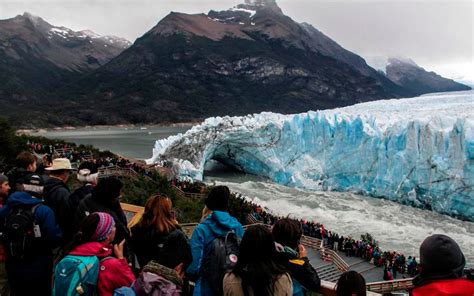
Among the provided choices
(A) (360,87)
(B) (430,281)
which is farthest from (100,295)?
(A) (360,87)

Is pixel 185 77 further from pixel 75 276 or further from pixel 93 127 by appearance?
pixel 75 276

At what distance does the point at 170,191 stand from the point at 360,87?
12100cm

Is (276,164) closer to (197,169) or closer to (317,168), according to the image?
(317,168)

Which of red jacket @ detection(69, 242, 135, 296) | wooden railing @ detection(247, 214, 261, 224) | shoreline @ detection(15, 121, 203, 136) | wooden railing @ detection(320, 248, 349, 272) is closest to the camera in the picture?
red jacket @ detection(69, 242, 135, 296)

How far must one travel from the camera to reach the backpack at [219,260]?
2.76 m

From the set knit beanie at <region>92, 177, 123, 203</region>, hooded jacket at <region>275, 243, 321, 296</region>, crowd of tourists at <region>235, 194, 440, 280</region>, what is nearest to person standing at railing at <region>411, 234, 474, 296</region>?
hooded jacket at <region>275, 243, 321, 296</region>

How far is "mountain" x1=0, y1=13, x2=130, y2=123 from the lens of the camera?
106 meters

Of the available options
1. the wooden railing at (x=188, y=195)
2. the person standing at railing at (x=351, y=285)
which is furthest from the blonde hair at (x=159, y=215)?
the wooden railing at (x=188, y=195)

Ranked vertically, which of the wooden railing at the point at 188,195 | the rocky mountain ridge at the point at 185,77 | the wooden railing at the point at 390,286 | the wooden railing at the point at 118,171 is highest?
the rocky mountain ridge at the point at 185,77

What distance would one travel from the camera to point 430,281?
2.06 meters

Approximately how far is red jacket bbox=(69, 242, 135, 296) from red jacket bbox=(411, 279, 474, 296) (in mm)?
1648

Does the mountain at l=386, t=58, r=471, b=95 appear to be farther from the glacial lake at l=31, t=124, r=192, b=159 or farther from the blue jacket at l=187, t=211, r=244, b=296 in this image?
the blue jacket at l=187, t=211, r=244, b=296

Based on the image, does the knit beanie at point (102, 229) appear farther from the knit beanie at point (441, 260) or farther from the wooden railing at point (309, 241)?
the knit beanie at point (441, 260)

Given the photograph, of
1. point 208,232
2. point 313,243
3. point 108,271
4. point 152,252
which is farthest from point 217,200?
point 313,243
